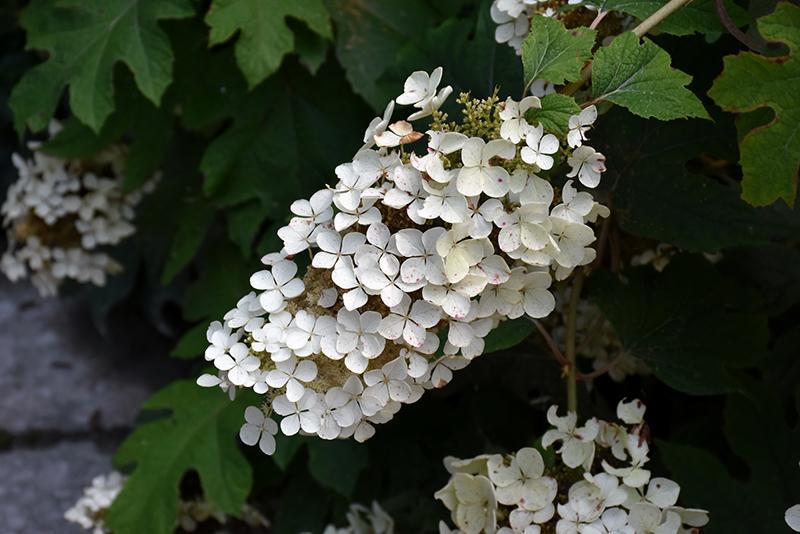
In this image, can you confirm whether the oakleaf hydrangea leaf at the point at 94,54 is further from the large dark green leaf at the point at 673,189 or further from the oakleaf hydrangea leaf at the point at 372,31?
the large dark green leaf at the point at 673,189

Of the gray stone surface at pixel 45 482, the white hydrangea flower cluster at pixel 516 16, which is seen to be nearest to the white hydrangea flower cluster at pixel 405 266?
the white hydrangea flower cluster at pixel 516 16

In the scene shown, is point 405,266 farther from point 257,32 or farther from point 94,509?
point 94,509

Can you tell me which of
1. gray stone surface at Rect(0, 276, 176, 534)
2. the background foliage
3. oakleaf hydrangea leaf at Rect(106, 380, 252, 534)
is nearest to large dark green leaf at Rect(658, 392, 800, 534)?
the background foliage

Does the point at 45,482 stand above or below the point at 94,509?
below

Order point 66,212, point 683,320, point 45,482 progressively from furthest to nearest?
point 45,482, point 66,212, point 683,320

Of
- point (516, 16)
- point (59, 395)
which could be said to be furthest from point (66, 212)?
point (516, 16)

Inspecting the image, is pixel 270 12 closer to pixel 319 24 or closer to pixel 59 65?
pixel 319 24

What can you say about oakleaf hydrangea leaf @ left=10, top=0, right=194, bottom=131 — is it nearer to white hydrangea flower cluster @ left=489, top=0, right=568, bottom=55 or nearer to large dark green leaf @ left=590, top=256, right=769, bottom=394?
white hydrangea flower cluster @ left=489, top=0, right=568, bottom=55
